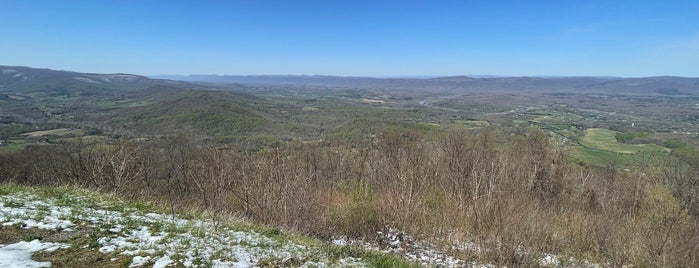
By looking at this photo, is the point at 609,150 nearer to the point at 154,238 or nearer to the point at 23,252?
the point at 154,238

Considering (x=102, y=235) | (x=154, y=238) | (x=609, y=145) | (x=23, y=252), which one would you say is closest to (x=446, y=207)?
(x=154, y=238)

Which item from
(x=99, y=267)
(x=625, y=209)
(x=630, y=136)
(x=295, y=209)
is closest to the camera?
(x=99, y=267)

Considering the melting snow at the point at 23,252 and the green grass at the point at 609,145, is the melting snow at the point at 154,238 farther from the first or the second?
the green grass at the point at 609,145

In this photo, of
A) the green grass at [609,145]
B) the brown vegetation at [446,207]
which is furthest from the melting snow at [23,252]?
the green grass at [609,145]

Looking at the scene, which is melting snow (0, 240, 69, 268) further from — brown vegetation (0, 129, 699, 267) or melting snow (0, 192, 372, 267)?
brown vegetation (0, 129, 699, 267)

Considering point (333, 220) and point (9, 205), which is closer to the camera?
point (9, 205)

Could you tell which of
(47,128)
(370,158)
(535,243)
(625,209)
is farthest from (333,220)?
(47,128)

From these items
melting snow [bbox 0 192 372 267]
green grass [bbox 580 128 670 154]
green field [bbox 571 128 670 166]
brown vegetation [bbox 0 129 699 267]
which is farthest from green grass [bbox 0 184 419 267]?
green grass [bbox 580 128 670 154]

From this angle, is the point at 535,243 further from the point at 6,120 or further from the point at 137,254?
the point at 6,120
